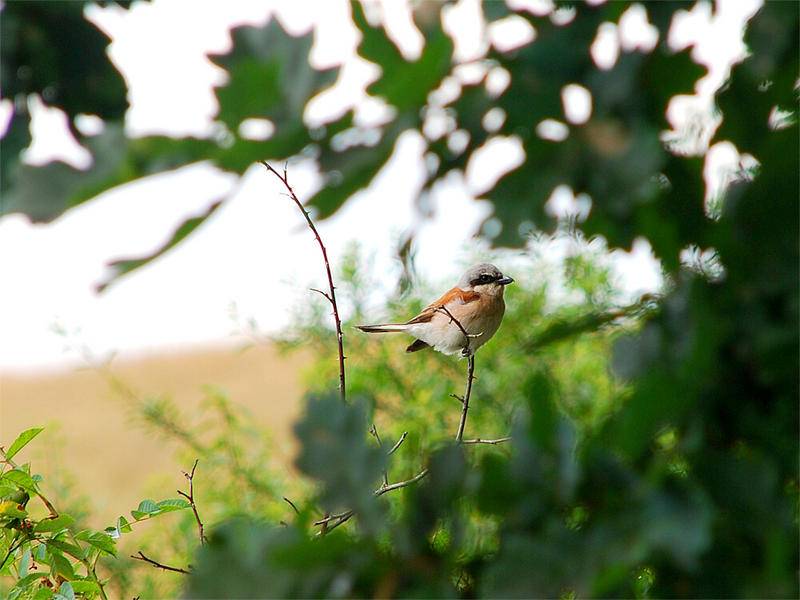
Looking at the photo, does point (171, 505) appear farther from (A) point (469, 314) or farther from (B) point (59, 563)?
(A) point (469, 314)

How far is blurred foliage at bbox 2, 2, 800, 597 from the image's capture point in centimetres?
71

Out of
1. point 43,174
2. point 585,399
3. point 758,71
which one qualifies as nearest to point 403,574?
point 43,174

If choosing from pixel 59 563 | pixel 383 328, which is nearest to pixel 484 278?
pixel 383 328

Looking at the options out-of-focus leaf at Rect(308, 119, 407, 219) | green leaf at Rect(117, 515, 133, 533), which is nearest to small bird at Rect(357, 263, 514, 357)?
green leaf at Rect(117, 515, 133, 533)

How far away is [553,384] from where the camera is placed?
2.58 feet

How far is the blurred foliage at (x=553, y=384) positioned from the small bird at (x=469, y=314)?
120 inches

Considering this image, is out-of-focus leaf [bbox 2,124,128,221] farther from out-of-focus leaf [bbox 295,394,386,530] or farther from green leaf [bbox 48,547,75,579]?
green leaf [bbox 48,547,75,579]

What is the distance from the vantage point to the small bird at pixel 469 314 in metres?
3.91

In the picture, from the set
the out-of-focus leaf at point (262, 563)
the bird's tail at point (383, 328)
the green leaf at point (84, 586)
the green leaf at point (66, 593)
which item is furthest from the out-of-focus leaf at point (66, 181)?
the bird's tail at point (383, 328)

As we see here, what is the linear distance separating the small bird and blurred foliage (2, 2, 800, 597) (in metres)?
3.04

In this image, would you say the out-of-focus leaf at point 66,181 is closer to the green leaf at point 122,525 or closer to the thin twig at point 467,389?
the thin twig at point 467,389

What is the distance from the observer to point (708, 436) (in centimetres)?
77

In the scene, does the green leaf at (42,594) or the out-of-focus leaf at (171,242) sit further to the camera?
the green leaf at (42,594)

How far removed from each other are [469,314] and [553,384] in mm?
3198
